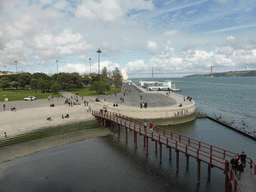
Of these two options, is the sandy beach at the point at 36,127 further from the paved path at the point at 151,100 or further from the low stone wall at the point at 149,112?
the paved path at the point at 151,100

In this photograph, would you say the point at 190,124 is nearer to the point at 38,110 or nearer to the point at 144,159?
the point at 144,159

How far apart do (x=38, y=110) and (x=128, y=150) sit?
889 inches

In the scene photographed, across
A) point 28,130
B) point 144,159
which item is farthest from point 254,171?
point 28,130

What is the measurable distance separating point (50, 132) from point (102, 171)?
12.4 meters

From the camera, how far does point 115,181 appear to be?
15.8m

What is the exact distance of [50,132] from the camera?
25797 millimetres

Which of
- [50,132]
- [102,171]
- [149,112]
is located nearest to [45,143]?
[50,132]

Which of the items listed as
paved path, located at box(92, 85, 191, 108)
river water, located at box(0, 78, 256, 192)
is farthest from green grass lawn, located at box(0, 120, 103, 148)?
paved path, located at box(92, 85, 191, 108)

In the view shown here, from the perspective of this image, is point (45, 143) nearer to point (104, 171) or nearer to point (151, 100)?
point (104, 171)

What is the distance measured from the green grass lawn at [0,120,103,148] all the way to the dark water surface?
373 cm

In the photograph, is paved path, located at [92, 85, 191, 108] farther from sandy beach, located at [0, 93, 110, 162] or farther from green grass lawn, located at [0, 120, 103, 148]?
sandy beach, located at [0, 93, 110, 162]

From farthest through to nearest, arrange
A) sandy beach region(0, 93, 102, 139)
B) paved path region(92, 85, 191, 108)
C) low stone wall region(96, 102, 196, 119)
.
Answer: paved path region(92, 85, 191, 108)
low stone wall region(96, 102, 196, 119)
sandy beach region(0, 93, 102, 139)

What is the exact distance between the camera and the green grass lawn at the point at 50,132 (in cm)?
2268

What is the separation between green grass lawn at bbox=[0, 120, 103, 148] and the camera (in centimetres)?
2268
